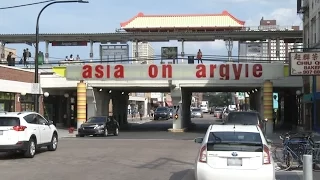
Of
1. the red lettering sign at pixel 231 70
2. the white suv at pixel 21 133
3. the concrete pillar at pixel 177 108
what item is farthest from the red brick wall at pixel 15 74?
the white suv at pixel 21 133

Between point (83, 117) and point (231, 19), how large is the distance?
2752 centimetres

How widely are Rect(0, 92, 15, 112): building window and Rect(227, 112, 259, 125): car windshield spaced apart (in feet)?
58.9

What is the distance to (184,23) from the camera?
59562 millimetres

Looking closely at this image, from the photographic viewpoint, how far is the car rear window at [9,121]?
1817 cm

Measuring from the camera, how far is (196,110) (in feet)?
289

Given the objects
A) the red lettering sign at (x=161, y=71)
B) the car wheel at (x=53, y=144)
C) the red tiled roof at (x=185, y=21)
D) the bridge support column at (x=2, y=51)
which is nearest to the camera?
the car wheel at (x=53, y=144)

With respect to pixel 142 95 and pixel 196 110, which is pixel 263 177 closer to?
pixel 196 110

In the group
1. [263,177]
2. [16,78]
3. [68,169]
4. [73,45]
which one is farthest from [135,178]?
[73,45]

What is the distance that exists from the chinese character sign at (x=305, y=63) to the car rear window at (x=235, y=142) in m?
16.7

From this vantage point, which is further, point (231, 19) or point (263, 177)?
point (231, 19)

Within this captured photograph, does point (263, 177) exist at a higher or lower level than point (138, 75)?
lower

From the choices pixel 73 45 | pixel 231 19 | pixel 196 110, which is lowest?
pixel 196 110

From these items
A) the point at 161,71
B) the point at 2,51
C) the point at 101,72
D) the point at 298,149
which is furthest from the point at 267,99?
the point at 2,51

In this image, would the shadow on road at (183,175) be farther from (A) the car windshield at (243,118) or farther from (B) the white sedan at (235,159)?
(A) the car windshield at (243,118)
